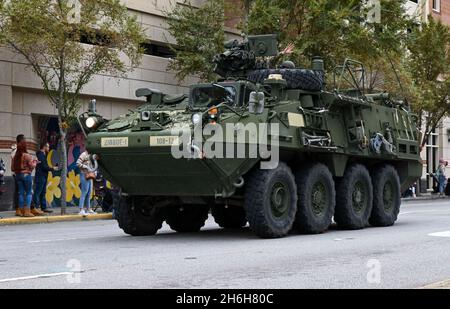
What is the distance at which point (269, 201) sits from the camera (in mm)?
11734

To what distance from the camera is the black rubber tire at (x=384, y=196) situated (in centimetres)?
1485

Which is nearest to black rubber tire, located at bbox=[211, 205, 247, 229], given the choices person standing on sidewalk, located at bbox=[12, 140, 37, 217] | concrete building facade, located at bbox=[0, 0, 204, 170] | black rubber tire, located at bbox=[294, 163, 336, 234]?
black rubber tire, located at bbox=[294, 163, 336, 234]

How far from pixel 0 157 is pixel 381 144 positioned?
35.6ft

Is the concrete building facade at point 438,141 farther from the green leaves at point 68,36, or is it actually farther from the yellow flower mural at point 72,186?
the green leaves at point 68,36

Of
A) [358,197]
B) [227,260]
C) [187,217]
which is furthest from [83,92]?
[227,260]

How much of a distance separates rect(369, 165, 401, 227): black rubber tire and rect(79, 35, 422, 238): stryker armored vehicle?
0.02 m

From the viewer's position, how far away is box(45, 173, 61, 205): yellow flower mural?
23641 millimetres

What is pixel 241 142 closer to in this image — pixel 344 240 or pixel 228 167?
pixel 228 167

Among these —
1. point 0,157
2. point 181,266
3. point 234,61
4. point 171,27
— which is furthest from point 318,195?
point 171,27

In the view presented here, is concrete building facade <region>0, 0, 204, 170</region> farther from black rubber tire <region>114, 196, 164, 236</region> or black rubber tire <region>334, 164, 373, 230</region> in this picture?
black rubber tire <region>334, 164, 373, 230</region>

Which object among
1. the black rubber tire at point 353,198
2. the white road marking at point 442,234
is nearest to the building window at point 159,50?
the black rubber tire at point 353,198

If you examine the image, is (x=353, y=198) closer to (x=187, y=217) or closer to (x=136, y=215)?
(x=187, y=217)

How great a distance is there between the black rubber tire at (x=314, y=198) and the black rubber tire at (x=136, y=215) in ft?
7.55

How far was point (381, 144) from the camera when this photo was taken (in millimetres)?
14586
